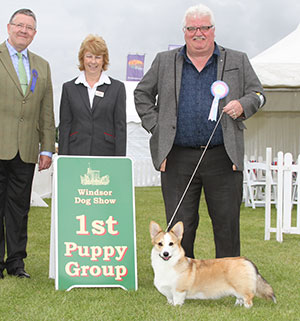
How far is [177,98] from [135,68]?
761 inches

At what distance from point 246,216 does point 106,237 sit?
526 centimetres

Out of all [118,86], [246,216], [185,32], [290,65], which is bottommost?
[246,216]

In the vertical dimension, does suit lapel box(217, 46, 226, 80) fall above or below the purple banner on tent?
below

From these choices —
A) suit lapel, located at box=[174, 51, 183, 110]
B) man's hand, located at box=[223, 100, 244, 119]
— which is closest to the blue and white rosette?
man's hand, located at box=[223, 100, 244, 119]

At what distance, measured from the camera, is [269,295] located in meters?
3.39

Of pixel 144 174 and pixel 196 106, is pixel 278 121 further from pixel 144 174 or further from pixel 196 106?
pixel 196 106

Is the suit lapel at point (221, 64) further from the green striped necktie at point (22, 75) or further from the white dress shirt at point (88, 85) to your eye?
the green striped necktie at point (22, 75)

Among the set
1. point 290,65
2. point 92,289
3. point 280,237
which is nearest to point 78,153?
point 92,289

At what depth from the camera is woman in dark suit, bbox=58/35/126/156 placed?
406cm

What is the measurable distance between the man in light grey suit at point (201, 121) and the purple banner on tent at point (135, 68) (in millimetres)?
18496

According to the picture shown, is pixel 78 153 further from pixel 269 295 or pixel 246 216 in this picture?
pixel 246 216

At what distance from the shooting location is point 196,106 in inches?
140

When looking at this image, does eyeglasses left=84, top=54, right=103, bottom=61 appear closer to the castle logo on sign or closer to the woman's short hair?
the woman's short hair

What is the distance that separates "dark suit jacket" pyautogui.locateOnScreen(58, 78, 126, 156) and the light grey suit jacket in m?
0.45
